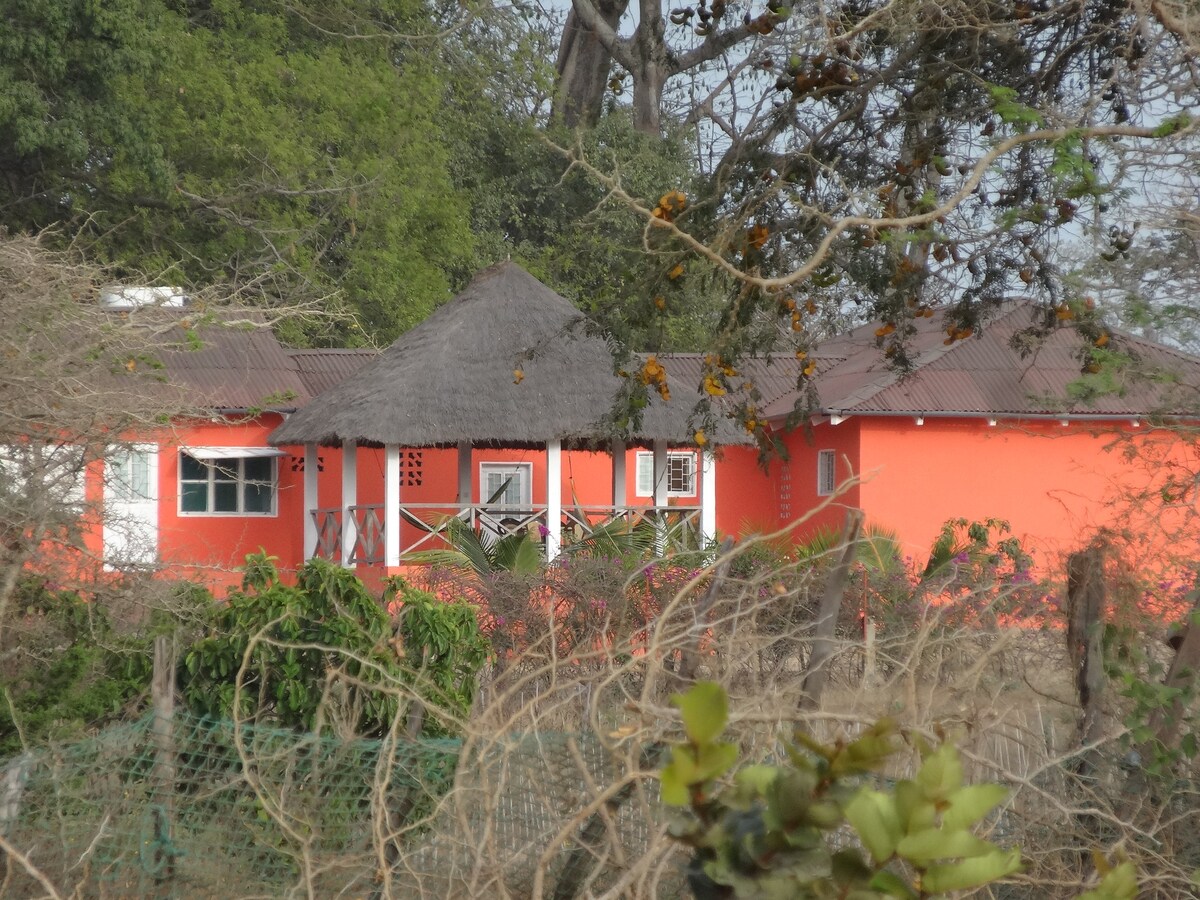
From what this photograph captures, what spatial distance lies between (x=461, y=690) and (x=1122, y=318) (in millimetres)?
3328

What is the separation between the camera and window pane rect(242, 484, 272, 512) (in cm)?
1822

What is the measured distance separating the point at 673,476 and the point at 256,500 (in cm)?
632

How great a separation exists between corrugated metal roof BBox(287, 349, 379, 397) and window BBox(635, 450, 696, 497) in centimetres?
432

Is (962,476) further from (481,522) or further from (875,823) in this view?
(875,823)

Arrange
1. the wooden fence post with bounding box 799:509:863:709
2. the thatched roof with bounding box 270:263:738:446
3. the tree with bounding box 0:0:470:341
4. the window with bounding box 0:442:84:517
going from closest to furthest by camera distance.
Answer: the wooden fence post with bounding box 799:509:863:709 → the window with bounding box 0:442:84:517 → the thatched roof with bounding box 270:263:738:446 → the tree with bounding box 0:0:470:341

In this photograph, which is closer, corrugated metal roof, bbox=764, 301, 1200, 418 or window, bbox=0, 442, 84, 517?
window, bbox=0, 442, 84, 517

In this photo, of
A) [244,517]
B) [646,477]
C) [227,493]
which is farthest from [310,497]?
[646,477]

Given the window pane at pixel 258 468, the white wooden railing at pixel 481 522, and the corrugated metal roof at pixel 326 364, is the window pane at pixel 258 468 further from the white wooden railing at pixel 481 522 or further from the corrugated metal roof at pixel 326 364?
the white wooden railing at pixel 481 522

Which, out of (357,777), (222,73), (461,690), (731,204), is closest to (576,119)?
(222,73)

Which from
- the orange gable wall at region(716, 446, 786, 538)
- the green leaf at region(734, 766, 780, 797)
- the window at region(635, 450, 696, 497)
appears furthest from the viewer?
the window at region(635, 450, 696, 497)

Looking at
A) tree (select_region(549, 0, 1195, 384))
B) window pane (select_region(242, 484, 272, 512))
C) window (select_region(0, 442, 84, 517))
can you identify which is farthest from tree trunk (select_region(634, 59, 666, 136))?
window (select_region(0, 442, 84, 517))

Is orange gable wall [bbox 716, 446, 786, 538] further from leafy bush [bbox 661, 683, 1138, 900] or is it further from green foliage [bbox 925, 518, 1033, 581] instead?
leafy bush [bbox 661, 683, 1138, 900]

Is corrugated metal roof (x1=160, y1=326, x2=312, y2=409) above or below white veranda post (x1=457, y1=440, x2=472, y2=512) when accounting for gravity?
above

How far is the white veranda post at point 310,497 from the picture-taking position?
1708 cm
